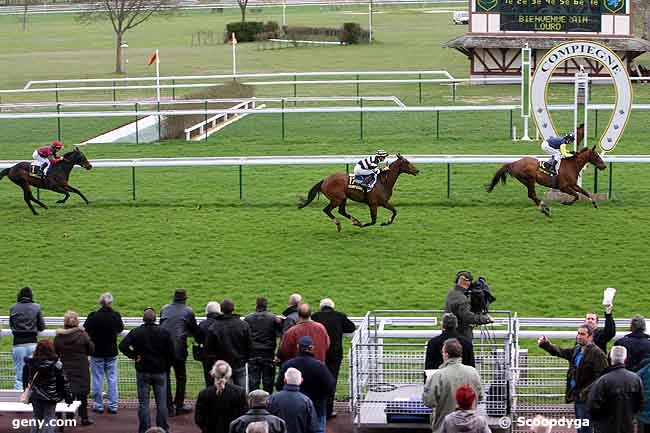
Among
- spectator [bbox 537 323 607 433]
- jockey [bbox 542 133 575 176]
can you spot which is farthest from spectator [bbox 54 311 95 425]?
jockey [bbox 542 133 575 176]

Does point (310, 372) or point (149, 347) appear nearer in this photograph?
point (310, 372)

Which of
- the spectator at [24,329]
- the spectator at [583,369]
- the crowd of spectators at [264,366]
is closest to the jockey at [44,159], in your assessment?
the crowd of spectators at [264,366]

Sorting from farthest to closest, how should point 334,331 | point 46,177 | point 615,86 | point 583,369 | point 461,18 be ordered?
point 461,18 → point 615,86 → point 46,177 → point 334,331 → point 583,369

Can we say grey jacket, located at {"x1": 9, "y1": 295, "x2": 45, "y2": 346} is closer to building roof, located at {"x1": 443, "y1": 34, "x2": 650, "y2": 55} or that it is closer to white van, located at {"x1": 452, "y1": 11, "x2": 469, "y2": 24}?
building roof, located at {"x1": 443, "y1": 34, "x2": 650, "y2": 55}

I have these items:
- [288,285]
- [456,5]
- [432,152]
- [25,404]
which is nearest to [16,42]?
[456,5]

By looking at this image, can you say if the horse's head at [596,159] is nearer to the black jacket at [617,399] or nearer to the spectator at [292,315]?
the spectator at [292,315]

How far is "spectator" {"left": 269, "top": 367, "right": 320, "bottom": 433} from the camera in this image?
7.22 metres

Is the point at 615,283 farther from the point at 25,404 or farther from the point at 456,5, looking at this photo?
the point at 456,5

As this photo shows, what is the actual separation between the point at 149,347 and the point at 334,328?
1316 millimetres

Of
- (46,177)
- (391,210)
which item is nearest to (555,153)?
(391,210)

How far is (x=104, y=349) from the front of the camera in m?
9.21

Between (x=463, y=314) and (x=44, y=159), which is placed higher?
(x=44, y=159)

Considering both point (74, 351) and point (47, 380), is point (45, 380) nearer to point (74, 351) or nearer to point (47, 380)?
point (47, 380)

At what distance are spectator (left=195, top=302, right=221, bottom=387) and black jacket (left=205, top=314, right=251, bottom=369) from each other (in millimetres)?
87
